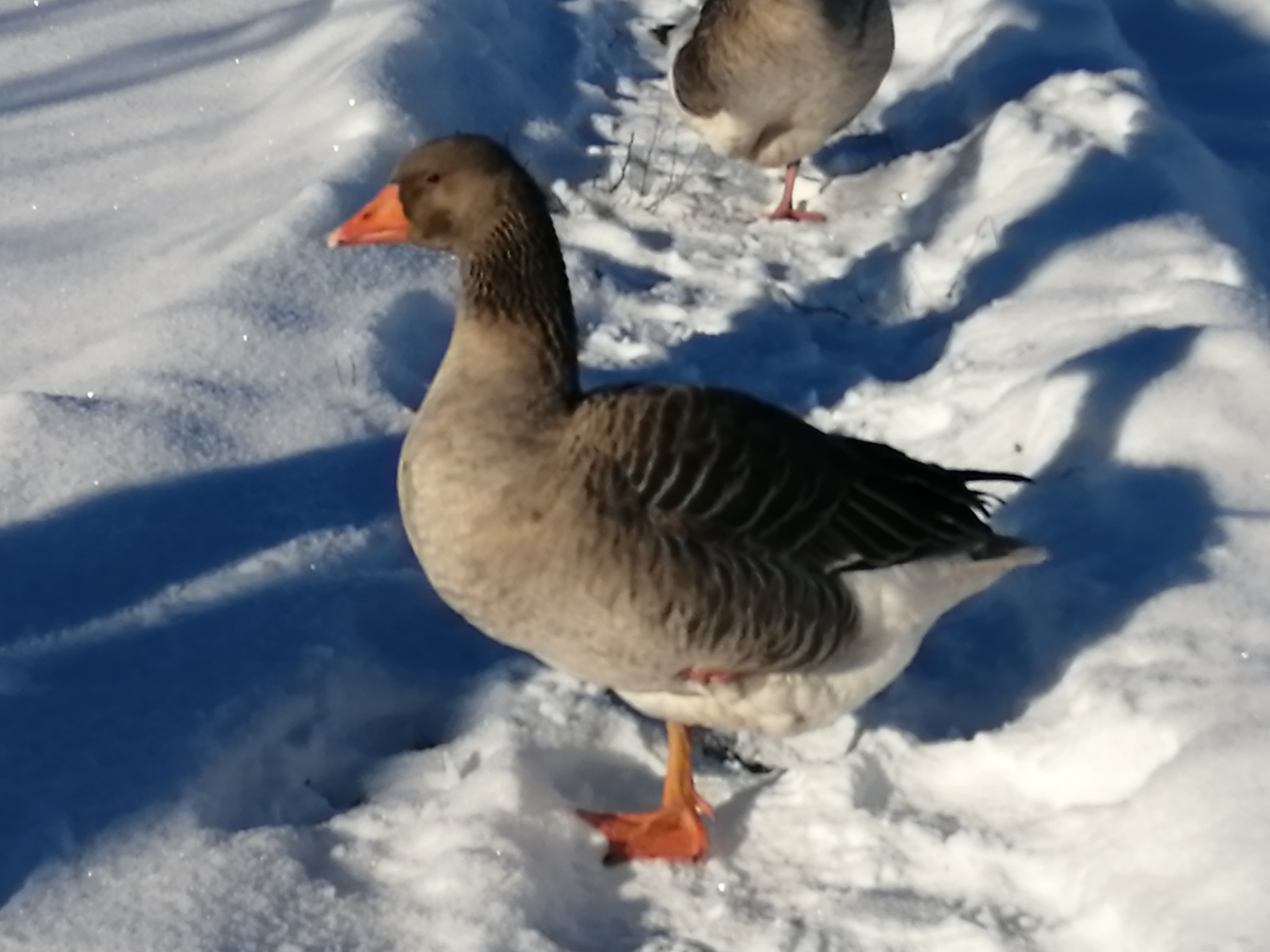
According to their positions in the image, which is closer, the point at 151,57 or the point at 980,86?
the point at 151,57

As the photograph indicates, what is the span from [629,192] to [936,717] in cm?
365

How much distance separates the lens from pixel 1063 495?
15.4ft

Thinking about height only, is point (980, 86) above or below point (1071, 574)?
below

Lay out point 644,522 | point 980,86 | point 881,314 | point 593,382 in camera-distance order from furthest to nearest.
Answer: point 980,86, point 881,314, point 593,382, point 644,522

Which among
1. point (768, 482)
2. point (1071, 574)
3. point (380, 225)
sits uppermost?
point (380, 225)

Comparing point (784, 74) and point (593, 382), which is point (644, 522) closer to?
point (593, 382)

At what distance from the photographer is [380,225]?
11.6 feet

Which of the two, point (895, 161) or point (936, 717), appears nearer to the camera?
point (936, 717)

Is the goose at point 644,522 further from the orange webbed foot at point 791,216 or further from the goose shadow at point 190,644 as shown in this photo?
the orange webbed foot at point 791,216

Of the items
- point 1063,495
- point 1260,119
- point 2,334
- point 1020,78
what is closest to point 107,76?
point 2,334

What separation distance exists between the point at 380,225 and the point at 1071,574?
2.10 m

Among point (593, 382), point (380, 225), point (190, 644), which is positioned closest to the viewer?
point (380, 225)

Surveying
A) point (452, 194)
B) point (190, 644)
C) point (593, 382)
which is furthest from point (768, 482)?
point (593, 382)

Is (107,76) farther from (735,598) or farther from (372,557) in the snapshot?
(735,598)
